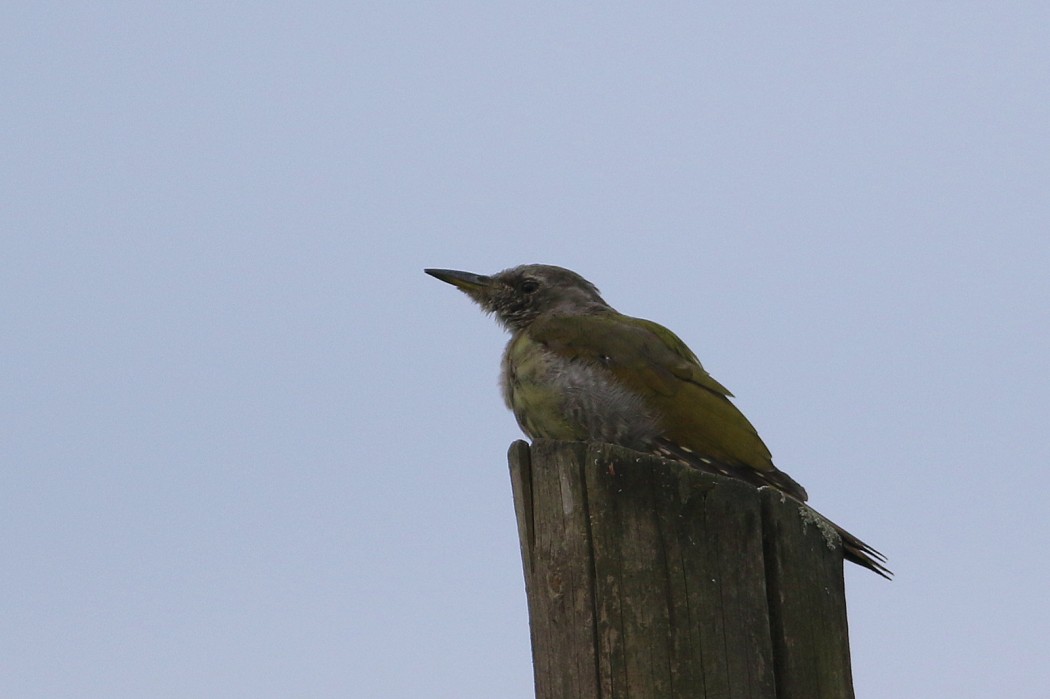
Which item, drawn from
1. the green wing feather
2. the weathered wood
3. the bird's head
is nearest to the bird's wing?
the green wing feather

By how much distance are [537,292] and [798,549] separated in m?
3.80

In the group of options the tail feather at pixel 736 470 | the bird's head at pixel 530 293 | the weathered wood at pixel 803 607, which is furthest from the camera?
the bird's head at pixel 530 293

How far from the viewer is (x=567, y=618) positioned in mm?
2932

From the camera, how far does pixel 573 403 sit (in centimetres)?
518

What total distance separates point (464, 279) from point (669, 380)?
1.95m

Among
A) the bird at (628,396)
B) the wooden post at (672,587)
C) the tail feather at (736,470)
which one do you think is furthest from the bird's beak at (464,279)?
the wooden post at (672,587)

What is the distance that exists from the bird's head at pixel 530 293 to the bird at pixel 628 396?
569mm

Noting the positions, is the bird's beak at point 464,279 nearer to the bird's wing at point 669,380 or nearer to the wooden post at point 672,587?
the bird's wing at point 669,380

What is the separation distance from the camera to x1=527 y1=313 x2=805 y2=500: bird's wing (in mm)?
4926

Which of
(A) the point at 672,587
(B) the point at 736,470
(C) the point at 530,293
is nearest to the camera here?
(A) the point at 672,587

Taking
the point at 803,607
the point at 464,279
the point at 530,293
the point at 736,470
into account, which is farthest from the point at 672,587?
the point at 464,279

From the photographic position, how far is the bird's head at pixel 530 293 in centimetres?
662

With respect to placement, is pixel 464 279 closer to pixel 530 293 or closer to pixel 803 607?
pixel 530 293

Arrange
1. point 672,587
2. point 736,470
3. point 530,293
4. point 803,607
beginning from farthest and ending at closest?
point 530,293
point 736,470
point 803,607
point 672,587
